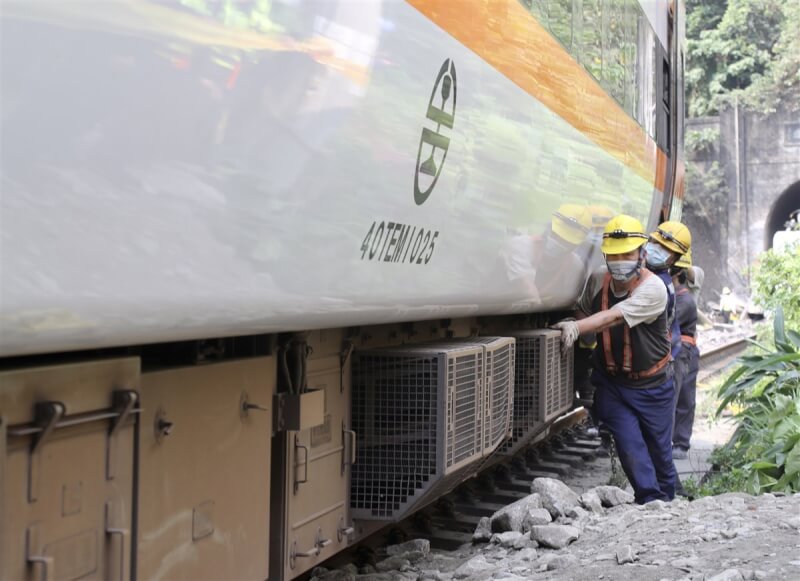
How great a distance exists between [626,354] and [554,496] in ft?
3.51

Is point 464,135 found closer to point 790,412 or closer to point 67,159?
point 67,159

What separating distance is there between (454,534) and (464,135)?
252 centimetres

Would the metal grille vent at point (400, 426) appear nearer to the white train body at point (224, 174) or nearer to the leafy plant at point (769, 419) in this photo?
the white train body at point (224, 174)

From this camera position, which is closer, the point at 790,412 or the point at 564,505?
the point at 564,505

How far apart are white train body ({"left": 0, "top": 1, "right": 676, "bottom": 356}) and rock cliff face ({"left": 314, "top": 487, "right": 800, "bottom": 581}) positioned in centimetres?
129

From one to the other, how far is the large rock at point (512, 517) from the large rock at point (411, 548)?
19.0 inches

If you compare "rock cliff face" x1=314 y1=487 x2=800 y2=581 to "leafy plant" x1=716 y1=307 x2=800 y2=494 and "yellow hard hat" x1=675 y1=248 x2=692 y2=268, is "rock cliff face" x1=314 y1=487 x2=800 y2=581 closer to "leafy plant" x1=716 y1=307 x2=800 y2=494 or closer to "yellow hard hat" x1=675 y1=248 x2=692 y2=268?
"leafy plant" x1=716 y1=307 x2=800 y2=494

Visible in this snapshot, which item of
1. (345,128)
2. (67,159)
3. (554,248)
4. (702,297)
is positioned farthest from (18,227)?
(702,297)

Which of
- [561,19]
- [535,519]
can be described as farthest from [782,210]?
[535,519]

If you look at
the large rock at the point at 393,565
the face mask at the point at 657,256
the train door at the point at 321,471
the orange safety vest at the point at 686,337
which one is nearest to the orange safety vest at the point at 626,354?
the face mask at the point at 657,256

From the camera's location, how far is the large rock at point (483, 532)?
5.43 meters

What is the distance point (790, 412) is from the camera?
22.3ft

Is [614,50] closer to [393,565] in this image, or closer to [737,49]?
[393,565]

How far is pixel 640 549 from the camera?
4566mm
